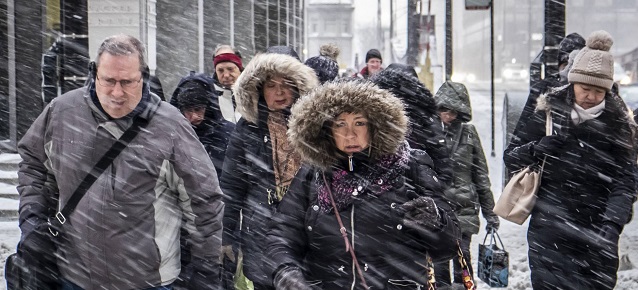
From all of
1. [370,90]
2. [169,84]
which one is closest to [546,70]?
[370,90]

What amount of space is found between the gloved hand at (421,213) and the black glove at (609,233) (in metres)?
2.44

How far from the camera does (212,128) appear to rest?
7387 mm

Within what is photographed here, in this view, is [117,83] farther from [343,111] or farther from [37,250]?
[343,111]

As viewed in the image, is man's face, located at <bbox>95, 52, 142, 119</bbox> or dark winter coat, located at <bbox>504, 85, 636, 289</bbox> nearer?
man's face, located at <bbox>95, 52, 142, 119</bbox>

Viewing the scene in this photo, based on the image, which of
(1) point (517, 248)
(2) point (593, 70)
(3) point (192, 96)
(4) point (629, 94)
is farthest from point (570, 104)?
(4) point (629, 94)

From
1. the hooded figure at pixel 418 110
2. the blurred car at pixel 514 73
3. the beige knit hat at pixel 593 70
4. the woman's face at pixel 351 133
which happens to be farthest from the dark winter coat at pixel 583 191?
the blurred car at pixel 514 73

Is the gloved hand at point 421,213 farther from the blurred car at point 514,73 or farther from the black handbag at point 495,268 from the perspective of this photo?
the blurred car at point 514,73

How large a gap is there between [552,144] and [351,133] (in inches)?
94.1

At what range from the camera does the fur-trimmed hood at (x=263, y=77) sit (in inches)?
219

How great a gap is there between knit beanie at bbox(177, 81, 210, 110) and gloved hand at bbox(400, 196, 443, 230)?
392 centimetres

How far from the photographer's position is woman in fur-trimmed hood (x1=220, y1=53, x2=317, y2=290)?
5.58m

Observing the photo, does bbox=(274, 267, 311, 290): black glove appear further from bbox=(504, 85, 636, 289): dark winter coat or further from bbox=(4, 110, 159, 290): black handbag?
bbox=(504, 85, 636, 289): dark winter coat

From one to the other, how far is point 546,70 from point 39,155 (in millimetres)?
5789

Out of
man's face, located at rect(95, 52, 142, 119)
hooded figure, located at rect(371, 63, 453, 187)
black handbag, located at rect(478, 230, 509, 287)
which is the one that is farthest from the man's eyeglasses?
black handbag, located at rect(478, 230, 509, 287)
